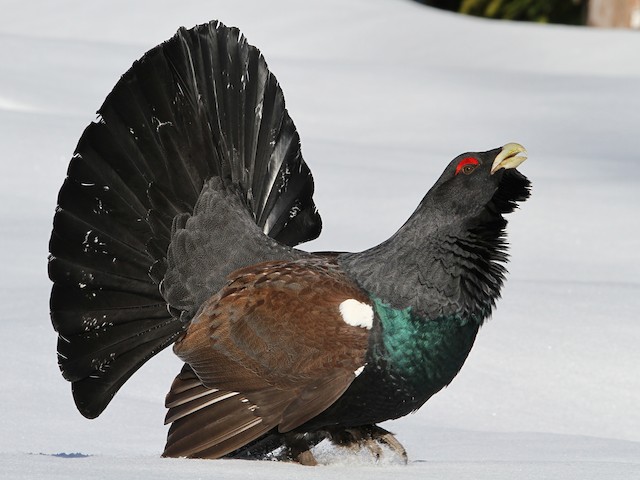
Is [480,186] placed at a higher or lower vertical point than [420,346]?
higher


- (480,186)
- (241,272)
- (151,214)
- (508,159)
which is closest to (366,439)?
(241,272)

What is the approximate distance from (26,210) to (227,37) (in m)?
3.24

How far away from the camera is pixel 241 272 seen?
421 cm

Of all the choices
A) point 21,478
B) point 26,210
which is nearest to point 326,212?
point 26,210

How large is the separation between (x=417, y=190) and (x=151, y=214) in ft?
12.3

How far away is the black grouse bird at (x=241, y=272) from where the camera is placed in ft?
12.5

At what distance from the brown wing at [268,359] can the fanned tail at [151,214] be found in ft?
1.42

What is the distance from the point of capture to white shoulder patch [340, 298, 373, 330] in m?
3.80

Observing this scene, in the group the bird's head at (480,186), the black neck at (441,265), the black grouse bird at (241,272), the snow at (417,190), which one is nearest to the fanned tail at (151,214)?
the black grouse bird at (241,272)

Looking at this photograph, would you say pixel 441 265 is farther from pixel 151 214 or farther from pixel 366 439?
pixel 151 214

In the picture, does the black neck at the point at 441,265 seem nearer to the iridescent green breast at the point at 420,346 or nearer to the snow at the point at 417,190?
the iridescent green breast at the point at 420,346

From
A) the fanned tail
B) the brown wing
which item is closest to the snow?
the brown wing

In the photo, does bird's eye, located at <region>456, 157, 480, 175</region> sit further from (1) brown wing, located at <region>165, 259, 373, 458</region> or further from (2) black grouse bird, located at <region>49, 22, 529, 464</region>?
(1) brown wing, located at <region>165, 259, 373, 458</region>

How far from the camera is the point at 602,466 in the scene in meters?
3.75
